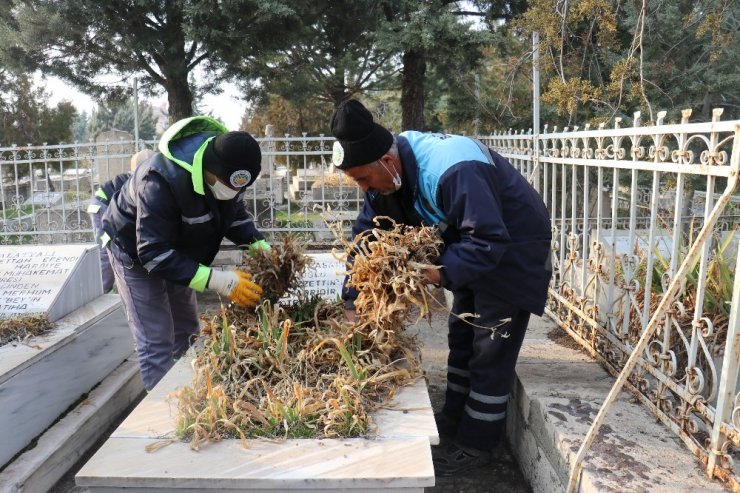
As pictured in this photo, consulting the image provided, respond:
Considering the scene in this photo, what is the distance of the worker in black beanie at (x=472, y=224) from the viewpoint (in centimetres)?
228

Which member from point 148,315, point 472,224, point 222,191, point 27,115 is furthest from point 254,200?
point 27,115

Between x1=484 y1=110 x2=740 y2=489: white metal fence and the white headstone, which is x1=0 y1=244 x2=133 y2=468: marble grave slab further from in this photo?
x1=484 y1=110 x2=740 y2=489: white metal fence

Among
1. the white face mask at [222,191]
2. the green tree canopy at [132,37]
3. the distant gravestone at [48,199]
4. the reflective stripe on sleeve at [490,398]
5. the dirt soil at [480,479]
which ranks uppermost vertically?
the green tree canopy at [132,37]

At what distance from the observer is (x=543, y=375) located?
114 inches

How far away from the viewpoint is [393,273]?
2166mm

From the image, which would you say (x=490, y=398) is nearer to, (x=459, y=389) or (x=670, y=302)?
(x=459, y=389)

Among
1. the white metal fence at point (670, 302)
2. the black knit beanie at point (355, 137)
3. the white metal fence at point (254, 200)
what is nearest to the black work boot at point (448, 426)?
the white metal fence at point (670, 302)

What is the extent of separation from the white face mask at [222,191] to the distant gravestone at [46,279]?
4.10ft

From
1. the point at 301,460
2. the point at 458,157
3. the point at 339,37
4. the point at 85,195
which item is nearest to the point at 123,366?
the point at 301,460

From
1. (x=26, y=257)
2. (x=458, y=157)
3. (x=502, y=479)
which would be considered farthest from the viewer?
(x=26, y=257)

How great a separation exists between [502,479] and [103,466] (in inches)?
71.0

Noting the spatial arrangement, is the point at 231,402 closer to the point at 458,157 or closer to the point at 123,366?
the point at 458,157

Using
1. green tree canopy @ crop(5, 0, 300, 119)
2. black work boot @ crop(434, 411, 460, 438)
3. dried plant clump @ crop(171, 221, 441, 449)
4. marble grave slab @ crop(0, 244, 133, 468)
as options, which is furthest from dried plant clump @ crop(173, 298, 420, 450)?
green tree canopy @ crop(5, 0, 300, 119)

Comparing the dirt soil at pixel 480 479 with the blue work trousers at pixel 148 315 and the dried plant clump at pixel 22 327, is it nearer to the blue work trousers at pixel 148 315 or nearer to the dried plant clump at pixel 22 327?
the blue work trousers at pixel 148 315
